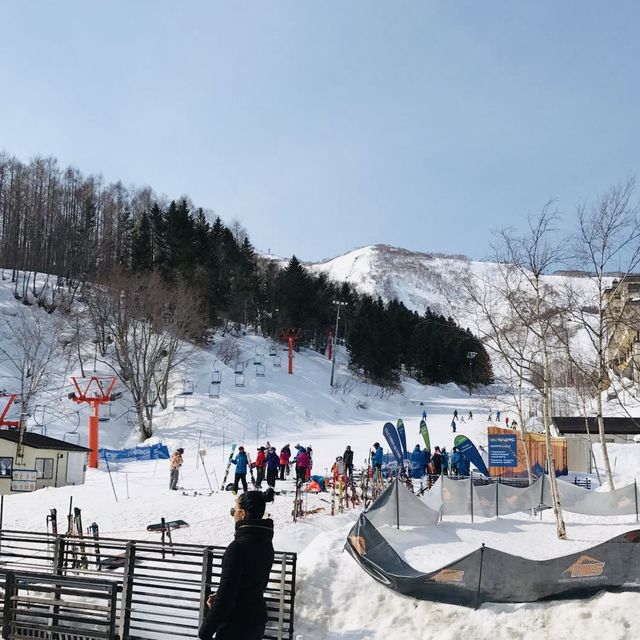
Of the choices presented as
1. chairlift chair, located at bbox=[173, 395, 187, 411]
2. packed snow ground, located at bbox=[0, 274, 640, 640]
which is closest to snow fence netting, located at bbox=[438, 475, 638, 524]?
packed snow ground, located at bbox=[0, 274, 640, 640]

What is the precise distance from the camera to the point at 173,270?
65.8 metres

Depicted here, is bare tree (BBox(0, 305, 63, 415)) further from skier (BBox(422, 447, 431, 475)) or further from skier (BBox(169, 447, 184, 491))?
skier (BBox(422, 447, 431, 475))

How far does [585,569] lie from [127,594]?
610 cm

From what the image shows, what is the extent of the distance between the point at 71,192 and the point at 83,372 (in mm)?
35018

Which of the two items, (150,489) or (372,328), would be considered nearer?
(150,489)

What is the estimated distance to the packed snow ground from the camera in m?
9.07

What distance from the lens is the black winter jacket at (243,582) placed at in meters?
4.31

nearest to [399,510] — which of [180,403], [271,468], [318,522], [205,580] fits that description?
[318,522]

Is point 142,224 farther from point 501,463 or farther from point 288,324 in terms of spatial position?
point 501,463

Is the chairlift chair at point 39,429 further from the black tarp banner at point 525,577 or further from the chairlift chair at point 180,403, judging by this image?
the black tarp banner at point 525,577

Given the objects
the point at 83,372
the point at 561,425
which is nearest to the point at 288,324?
the point at 83,372

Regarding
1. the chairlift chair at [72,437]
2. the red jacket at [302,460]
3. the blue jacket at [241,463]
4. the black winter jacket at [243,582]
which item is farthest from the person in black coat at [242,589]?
the chairlift chair at [72,437]

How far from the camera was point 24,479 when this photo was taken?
2506cm

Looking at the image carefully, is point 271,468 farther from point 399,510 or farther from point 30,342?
point 30,342
